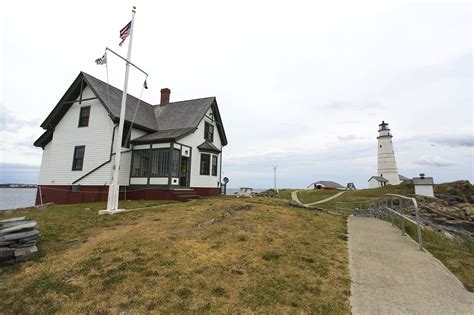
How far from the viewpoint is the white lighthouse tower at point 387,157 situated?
50.4 m

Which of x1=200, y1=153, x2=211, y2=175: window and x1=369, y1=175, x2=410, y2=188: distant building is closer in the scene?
x1=200, y1=153, x2=211, y2=175: window

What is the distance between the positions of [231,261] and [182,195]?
12.4m

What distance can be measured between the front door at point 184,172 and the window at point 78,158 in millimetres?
7044

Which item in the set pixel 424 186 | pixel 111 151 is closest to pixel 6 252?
pixel 111 151

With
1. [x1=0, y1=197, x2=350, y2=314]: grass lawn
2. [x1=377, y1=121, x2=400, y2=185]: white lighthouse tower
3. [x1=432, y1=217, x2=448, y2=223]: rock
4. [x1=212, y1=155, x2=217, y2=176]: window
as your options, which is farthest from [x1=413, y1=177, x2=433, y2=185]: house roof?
[x1=0, y1=197, x2=350, y2=314]: grass lawn

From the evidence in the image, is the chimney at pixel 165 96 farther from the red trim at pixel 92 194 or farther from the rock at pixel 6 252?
the rock at pixel 6 252

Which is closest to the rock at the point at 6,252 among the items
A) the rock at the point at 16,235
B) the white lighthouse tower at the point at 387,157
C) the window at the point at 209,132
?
the rock at the point at 16,235

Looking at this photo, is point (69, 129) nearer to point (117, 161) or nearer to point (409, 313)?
point (117, 161)

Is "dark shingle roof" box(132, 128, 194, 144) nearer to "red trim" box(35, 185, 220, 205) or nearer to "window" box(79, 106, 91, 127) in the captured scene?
"red trim" box(35, 185, 220, 205)

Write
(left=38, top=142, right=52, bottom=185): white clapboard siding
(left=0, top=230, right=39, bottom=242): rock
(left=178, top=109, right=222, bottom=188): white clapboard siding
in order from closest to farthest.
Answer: (left=0, top=230, right=39, bottom=242): rock < (left=38, top=142, right=52, bottom=185): white clapboard siding < (left=178, top=109, right=222, bottom=188): white clapboard siding

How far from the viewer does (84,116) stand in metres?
18.7

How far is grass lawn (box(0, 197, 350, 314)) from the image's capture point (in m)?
3.72

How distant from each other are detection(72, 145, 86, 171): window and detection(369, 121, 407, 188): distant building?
173 ft

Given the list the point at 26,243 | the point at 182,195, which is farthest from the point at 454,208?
the point at 26,243
